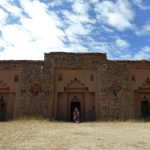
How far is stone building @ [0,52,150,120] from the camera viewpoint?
20000 mm

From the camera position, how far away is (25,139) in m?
10.3

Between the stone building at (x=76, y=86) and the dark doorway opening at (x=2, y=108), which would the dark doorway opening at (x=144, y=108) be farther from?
the dark doorway opening at (x=2, y=108)

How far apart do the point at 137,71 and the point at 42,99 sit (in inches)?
302

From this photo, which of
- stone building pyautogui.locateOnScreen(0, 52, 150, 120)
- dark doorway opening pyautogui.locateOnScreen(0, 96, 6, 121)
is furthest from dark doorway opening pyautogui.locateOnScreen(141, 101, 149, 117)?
dark doorway opening pyautogui.locateOnScreen(0, 96, 6, 121)

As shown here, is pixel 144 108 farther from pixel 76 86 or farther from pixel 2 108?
pixel 2 108

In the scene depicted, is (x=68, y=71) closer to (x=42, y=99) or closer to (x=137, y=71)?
(x=42, y=99)

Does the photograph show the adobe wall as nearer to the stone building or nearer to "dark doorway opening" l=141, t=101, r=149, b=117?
the stone building

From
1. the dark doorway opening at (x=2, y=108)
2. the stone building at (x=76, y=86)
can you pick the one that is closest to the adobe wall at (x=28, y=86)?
the stone building at (x=76, y=86)

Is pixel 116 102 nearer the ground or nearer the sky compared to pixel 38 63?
nearer the ground

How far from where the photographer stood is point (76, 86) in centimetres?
2084

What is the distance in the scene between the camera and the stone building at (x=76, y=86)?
2000 centimetres

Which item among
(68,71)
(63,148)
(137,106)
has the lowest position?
(63,148)

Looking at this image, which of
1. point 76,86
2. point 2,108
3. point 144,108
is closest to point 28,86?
point 2,108

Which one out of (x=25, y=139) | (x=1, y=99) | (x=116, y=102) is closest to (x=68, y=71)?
(x=116, y=102)
